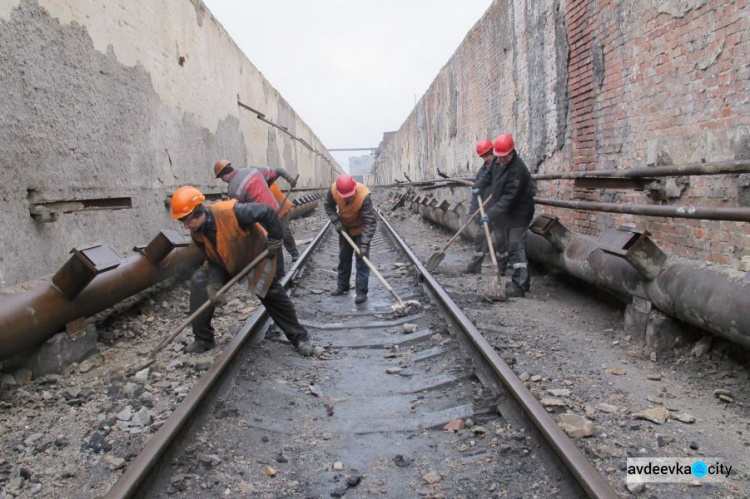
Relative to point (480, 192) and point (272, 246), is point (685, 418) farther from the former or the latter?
point (480, 192)

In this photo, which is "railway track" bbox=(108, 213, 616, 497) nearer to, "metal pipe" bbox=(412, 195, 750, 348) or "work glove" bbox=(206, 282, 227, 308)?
"work glove" bbox=(206, 282, 227, 308)

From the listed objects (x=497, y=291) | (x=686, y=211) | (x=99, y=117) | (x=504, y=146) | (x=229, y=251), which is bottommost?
(x=497, y=291)

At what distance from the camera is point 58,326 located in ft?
12.8

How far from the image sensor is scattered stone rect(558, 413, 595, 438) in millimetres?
2843

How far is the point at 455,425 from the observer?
3.07 m

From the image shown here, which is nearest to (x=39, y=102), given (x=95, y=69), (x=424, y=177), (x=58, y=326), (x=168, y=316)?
(x=95, y=69)

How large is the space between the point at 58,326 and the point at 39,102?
70.9 inches

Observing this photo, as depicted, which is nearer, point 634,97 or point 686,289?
point 686,289

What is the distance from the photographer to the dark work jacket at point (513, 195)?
611cm

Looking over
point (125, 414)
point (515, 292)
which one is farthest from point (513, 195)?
point (125, 414)

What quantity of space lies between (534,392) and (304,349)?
73.2 inches

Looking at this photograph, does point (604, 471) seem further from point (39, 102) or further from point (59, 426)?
point (39, 102)

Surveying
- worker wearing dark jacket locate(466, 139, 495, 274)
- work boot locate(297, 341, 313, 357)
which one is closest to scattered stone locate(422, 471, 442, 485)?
work boot locate(297, 341, 313, 357)

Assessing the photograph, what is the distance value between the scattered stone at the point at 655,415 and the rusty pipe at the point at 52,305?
374cm
